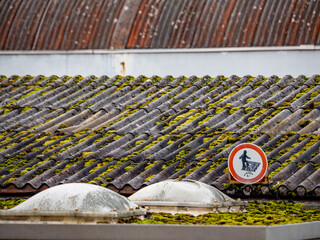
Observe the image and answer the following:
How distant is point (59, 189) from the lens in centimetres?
812

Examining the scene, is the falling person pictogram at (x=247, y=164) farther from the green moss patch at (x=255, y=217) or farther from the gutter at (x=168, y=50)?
the gutter at (x=168, y=50)

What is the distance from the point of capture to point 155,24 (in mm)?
19781

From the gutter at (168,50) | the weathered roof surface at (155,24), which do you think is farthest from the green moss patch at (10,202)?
the weathered roof surface at (155,24)

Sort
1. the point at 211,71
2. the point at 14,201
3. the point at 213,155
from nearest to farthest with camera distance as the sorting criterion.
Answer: the point at 14,201 < the point at 213,155 < the point at 211,71

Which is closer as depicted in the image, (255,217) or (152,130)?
(255,217)

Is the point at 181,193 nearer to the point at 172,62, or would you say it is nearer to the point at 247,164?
the point at 247,164

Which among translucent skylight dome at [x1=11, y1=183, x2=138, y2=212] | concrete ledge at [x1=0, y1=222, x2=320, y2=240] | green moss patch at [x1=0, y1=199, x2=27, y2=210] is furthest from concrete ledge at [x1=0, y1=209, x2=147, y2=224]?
green moss patch at [x1=0, y1=199, x2=27, y2=210]

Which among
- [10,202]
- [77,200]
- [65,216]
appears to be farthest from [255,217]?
[10,202]

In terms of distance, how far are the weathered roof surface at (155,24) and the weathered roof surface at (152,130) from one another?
3094 millimetres

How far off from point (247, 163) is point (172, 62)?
8.83m

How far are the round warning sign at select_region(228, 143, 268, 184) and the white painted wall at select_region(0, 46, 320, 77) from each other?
7.67 meters

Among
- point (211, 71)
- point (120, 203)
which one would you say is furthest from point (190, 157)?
point (211, 71)

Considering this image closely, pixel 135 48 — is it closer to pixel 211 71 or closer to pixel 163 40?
pixel 163 40

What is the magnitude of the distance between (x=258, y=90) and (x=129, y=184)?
4814 millimetres
